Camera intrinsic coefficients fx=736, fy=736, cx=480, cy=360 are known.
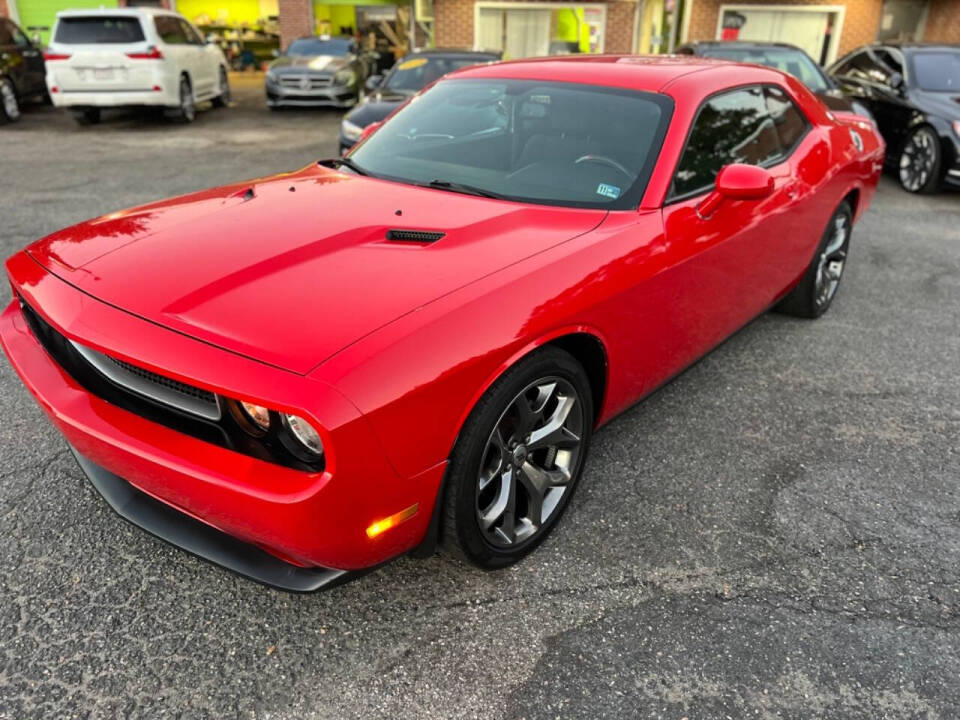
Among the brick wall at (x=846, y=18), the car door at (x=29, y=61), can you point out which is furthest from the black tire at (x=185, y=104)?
the brick wall at (x=846, y=18)

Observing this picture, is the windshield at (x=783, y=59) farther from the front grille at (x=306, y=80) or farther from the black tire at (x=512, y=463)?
the black tire at (x=512, y=463)

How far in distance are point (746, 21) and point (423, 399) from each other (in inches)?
750

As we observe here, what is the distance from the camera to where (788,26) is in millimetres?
17672

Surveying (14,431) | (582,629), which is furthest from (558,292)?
(14,431)

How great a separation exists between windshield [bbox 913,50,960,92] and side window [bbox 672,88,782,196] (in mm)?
5952

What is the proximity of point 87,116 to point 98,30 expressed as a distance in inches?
67.0

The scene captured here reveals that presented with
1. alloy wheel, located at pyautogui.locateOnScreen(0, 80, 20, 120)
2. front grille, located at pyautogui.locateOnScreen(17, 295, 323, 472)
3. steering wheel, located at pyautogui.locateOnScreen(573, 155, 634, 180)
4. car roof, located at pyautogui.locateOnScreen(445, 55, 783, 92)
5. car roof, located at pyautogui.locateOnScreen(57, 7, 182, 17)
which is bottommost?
alloy wheel, located at pyautogui.locateOnScreen(0, 80, 20, 120)

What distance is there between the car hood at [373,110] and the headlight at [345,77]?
18.5ft

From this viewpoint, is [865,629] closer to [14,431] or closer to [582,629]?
[582,629]

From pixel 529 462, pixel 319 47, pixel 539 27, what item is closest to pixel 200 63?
pixel 319 47

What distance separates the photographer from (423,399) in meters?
1.83

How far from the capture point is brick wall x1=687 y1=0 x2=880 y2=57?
1734 centimetres

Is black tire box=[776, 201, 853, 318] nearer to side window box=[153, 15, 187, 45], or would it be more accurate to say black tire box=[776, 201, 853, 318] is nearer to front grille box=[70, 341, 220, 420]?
front grille box=[70, 341, 220, 420]

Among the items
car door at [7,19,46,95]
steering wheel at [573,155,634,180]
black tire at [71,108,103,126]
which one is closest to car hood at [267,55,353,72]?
black tire at [71,108,103,126]
